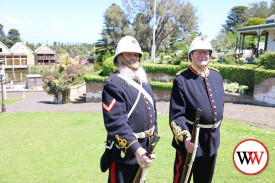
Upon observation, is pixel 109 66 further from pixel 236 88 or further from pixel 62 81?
pixel 236 88

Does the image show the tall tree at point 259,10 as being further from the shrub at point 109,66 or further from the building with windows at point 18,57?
the building with windows at point 18,57

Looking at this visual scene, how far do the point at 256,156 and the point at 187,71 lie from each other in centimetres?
189

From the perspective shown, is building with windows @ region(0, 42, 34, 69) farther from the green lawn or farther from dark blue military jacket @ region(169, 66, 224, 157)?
dark blue military jacket @ region(169, 66, 224, 157)

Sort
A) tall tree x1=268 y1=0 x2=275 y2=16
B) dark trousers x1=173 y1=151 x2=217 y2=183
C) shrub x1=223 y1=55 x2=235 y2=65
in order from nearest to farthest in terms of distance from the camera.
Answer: dark trousers x1=173 y1=151 x2=217 y2=183 < shrub x1=223 y1=55 x2=235 y2=65 < tall tree x1=268 y1=0 x2=275 y2=16

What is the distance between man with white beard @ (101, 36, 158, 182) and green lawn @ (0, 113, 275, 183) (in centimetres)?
184

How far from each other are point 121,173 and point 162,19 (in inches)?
1416

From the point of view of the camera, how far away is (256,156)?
3.60m

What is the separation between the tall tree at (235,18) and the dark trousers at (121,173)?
6460cm

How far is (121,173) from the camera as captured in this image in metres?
2.51

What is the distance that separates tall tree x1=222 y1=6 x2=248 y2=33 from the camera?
5989cm

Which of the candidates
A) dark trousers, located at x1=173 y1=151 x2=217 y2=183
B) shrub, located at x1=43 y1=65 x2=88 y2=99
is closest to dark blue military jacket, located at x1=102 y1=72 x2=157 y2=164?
dark trousers, located at x1=173 y1=151 x2=217 y2=183

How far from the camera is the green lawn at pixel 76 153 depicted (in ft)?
14.3

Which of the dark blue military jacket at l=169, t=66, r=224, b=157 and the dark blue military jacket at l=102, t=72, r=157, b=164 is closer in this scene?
the dark blue military jacket at l=102, t=72, r=157, b=164

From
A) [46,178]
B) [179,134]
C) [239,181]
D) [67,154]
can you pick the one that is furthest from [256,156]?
[67,154]
